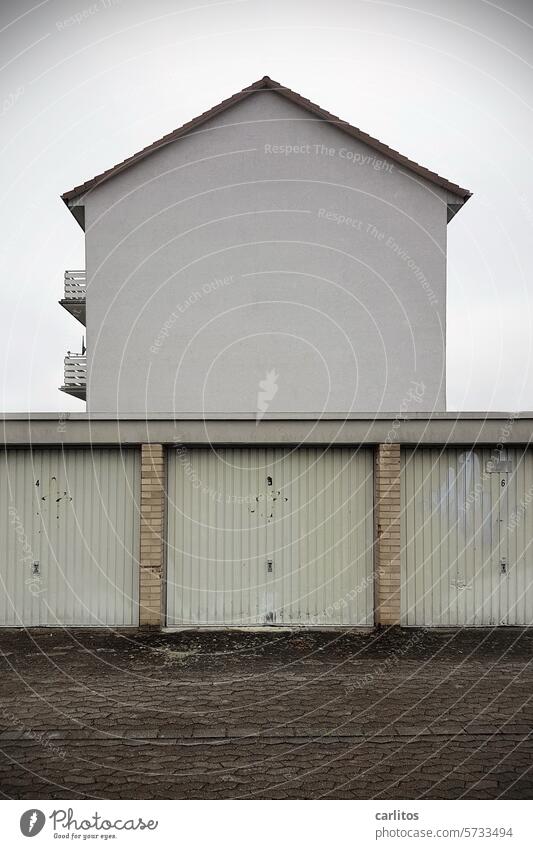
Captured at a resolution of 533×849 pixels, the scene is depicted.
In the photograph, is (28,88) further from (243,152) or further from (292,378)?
(292,378)

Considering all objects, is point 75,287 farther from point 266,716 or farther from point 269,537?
point 266,716

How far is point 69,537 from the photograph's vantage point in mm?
10867

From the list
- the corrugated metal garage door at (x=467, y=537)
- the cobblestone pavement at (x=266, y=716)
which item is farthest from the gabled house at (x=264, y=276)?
the cobblestone pavement at (x=266, y=716)

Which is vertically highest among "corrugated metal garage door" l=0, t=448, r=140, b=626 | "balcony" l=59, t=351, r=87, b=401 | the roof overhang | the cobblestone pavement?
the roof overhang

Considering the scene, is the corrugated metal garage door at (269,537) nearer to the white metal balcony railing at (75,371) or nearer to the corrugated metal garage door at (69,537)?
the corrugated metal garage door at (69,537)

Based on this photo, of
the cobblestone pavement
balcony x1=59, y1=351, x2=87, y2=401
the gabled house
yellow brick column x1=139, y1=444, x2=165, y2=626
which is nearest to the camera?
the cobblestone pavement

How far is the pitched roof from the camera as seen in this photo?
17609 millimetres

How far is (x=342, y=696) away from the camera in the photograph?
24.2 ft

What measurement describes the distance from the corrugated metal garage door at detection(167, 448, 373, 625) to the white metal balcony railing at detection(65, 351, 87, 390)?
1126 centimetres

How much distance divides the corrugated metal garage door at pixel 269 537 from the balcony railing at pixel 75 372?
36.9 ft

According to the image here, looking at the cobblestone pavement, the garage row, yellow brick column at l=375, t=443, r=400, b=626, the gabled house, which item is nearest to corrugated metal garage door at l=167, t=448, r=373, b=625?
Result: the garage row

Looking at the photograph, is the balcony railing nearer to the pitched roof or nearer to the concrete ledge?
the pitched roof

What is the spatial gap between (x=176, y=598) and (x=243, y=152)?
12114 millimetres
